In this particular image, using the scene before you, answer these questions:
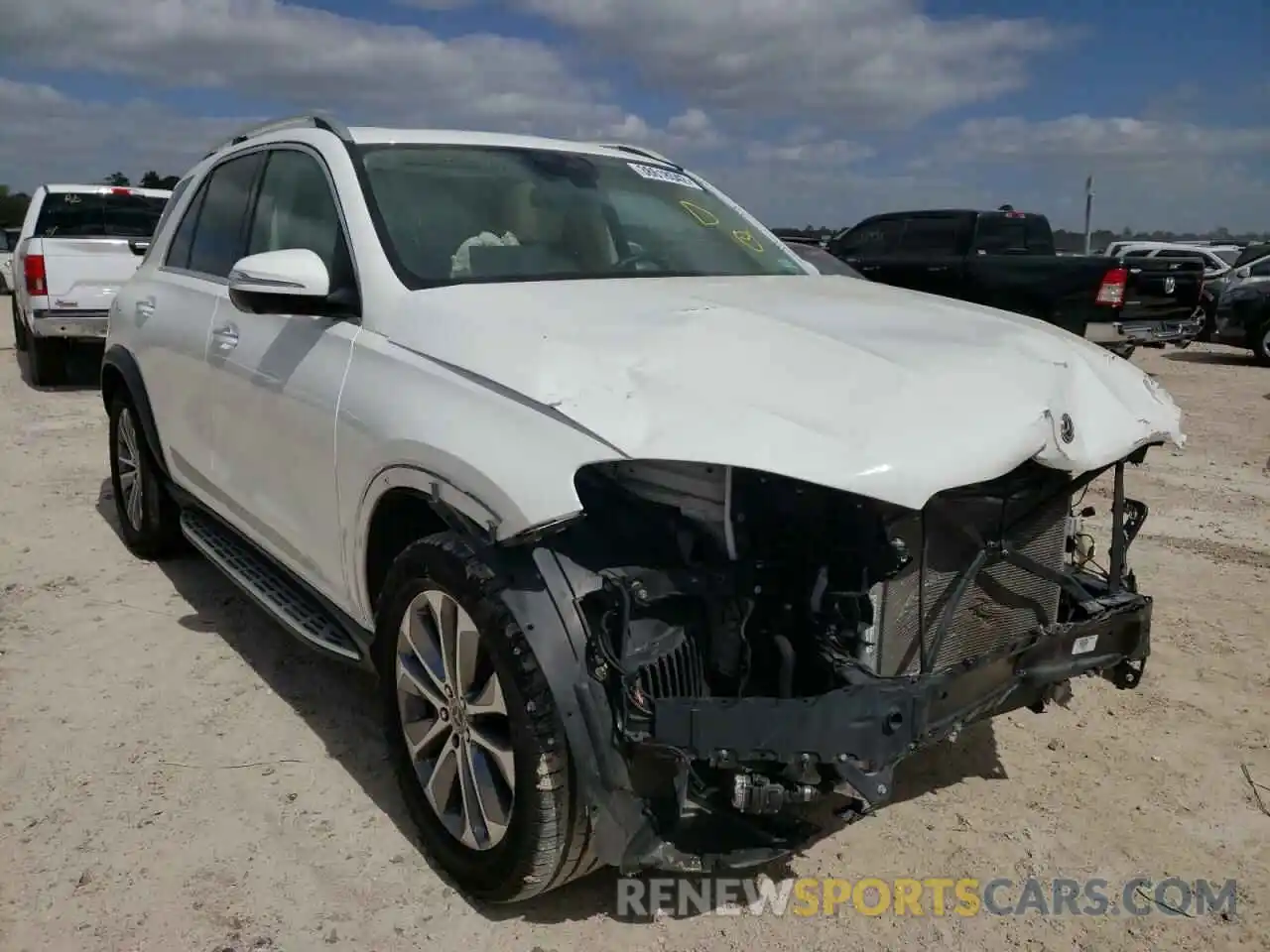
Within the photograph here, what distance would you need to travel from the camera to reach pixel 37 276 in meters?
10.7

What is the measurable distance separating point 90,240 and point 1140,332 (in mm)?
11238

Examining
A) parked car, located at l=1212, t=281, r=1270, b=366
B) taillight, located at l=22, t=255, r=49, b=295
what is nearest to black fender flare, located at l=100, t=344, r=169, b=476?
taillight, located at l=22, t=255, r=49, b=295

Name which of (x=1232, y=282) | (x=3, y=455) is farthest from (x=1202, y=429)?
(x=3, y=455)

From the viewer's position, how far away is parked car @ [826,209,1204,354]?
1163 cm

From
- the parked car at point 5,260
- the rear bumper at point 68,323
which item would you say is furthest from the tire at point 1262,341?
the parked car at point 5,260

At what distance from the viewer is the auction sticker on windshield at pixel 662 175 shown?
4227mm

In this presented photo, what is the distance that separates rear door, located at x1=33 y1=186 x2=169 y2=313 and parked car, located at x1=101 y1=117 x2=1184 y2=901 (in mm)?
8238

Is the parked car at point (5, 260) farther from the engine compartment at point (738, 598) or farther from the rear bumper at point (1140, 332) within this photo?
the engine compartment at point (738, 598)

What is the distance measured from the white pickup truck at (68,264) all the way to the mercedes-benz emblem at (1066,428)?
966 cm

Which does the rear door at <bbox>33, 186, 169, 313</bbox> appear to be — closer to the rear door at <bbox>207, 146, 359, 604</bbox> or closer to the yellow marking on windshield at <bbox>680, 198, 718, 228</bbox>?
the rear door at <bbox>207, 146, 359, 604</bbox>

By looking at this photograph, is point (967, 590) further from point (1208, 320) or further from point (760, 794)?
point (1208, 320)

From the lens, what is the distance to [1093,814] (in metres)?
3.25

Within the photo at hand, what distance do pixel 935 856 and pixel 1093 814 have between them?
1.90ft

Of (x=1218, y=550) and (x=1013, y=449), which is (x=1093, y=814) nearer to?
(x=1013, y=449)
